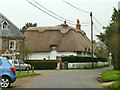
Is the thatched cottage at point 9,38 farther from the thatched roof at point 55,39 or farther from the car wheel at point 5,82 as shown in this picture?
the car wheel at point 5,82

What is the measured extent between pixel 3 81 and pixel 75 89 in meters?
4.01

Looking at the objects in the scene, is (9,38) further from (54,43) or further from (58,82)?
(58,82)

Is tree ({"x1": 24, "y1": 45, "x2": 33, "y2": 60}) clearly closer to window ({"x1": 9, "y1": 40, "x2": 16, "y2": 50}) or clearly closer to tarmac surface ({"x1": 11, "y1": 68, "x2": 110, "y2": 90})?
window ({"x1": 9, "y1": 40, "x2": 16, "y2": 50})

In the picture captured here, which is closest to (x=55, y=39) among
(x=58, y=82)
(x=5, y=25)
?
(x=5, y=25)

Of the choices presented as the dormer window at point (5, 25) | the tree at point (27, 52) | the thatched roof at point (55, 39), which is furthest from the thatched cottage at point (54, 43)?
the dormer window at point (5, 25)

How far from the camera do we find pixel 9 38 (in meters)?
46.4

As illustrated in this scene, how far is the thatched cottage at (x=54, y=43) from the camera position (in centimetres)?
5800

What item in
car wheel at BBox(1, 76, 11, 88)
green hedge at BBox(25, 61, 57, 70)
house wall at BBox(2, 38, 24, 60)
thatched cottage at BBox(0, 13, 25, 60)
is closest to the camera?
car wheel at BBox(1, 76, 11, 88)

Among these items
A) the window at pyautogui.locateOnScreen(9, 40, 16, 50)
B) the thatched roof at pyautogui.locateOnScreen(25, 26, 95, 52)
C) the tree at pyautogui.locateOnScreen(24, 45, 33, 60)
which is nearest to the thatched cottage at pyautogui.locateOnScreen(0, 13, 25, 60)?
the window at pyautogui.locateOnScreen(9, 40, 16, 50)

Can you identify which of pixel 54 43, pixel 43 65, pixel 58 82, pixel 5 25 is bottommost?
pixel 58 82

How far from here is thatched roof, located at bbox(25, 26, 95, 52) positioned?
58.0m

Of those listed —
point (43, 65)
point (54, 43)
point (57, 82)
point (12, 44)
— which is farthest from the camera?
point (54, 43)

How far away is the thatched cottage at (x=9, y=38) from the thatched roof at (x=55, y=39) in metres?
10.4

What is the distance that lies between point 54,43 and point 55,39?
152 centimetres
